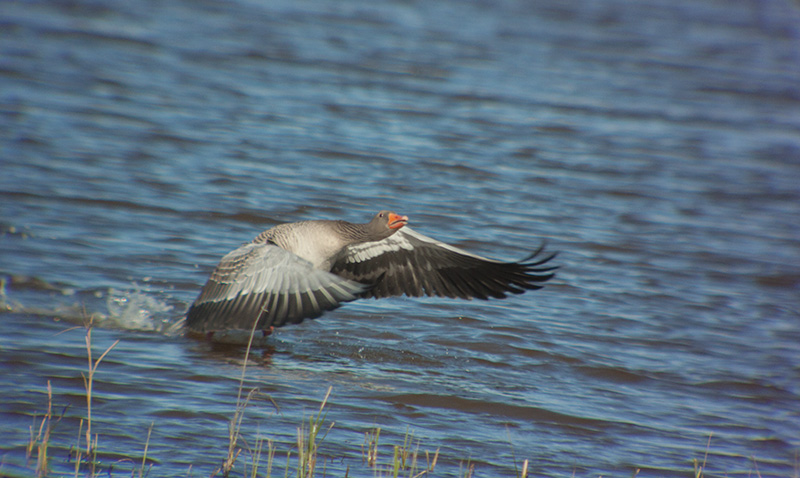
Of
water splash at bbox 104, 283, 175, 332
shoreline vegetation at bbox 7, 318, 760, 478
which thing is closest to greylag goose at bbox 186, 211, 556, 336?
water splash at bbox 104, 283, 175, 332

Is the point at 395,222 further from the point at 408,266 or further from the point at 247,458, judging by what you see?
the point at 247,458

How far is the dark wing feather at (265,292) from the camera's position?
5273mm

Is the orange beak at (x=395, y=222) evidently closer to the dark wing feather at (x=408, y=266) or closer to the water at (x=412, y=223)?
the dark wing feather at (x=408, y=266)

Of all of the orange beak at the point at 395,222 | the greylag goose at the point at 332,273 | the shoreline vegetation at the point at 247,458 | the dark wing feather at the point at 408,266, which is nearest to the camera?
the shoreline vegetation at the point at 247,458

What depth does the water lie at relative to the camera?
5324 mm

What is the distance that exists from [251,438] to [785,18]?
25.6m

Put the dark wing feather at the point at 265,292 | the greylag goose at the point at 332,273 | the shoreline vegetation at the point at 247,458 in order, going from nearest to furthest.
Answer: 1. the shoreline vegetation at the point at 247,458
2. the dark wing feather at the point at 265,292
3. the greylag goose at the point at 332,273

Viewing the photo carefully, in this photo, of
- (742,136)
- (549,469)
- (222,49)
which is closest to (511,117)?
(742,136)

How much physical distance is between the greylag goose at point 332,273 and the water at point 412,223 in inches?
16.6

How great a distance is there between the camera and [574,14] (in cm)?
2406

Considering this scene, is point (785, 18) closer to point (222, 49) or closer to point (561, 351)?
point (222, 49)

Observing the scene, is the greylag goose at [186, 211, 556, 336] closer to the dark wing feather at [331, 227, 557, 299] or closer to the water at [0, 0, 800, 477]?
the dark wing feather at [331, 227, 557, 299]

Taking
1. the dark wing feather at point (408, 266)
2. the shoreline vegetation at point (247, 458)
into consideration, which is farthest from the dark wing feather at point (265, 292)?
the dark wing feather at point (408, 266)

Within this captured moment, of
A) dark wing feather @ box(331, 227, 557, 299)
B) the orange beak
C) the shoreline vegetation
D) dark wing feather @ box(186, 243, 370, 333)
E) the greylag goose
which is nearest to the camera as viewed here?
the shoreline vegetation
